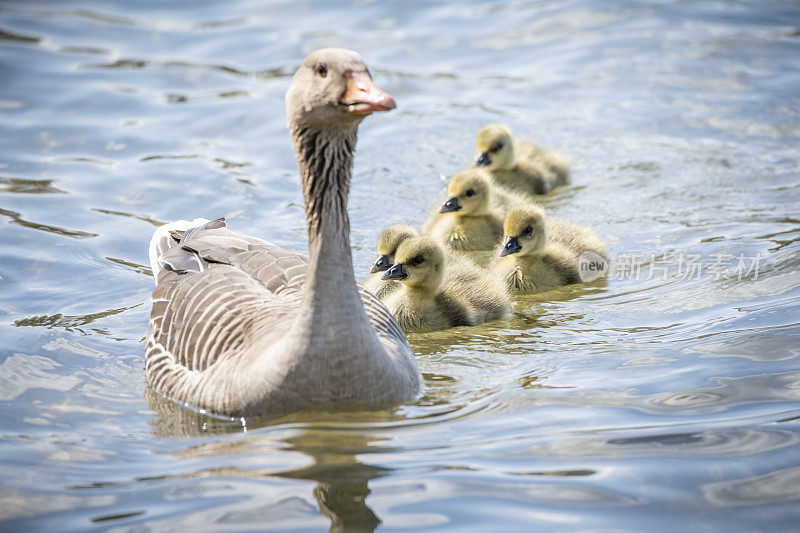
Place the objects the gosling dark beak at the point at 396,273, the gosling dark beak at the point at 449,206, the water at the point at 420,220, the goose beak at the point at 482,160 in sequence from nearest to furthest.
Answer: the water at the point at 420,220 → the gosling dark beak at the point at 396,273 → the gosling dark beak at the point at 449,206 → the goose beak at the point at 482,160

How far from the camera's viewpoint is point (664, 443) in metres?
5.12

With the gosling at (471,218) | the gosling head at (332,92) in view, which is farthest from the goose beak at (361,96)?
the gosling at (471,218)

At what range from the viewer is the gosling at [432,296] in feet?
24.3

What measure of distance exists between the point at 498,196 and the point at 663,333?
10.2 ft

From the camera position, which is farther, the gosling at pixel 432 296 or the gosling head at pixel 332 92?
the gosling at pixel 432 296

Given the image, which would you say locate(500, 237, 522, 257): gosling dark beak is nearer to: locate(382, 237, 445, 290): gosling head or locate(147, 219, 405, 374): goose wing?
locate(382, 237, 445, 290): gosling head

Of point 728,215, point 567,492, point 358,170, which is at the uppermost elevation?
point 358,170

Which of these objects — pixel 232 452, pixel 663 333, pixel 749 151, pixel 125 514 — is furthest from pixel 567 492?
pixel 749 151

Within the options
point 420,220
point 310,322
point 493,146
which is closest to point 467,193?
point 420,220

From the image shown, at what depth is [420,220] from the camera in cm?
989

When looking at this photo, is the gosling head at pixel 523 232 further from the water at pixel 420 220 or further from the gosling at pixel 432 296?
the water at pixel 420 220

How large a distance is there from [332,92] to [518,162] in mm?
5849

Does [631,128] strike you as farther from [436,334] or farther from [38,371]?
[38,371]

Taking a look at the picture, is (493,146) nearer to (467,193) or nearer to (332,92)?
(467,193)
